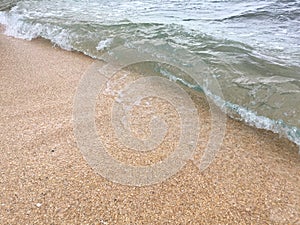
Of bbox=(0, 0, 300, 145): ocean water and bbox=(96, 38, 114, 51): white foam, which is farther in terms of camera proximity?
bbox=(96, 38, 114, 51): white foam

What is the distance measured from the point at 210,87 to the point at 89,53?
168cm

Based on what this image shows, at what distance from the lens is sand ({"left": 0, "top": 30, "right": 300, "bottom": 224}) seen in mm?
1329

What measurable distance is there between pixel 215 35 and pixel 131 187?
2698mm

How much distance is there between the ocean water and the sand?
0.27 metres

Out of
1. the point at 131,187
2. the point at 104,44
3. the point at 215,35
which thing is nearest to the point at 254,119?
the point at 131,187

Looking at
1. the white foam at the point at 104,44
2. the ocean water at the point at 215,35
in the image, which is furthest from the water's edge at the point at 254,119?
the white foam at the point at 104,44

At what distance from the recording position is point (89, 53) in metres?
3.48

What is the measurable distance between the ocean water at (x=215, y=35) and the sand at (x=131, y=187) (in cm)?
27

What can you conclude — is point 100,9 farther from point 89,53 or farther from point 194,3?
point 89,53

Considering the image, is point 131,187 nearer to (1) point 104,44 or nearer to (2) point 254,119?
(2) point 254,119

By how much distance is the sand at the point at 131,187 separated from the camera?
1329 mm

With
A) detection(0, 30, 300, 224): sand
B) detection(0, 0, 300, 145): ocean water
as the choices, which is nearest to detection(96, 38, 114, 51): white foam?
detection(0, 0, 300, 145): ocean water

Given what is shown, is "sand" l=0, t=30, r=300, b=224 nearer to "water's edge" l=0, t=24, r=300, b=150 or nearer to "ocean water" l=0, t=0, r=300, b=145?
"water's edge" l=0, t=24, r=300, b=150

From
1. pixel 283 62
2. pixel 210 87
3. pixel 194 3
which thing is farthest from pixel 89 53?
pixel 194 3
